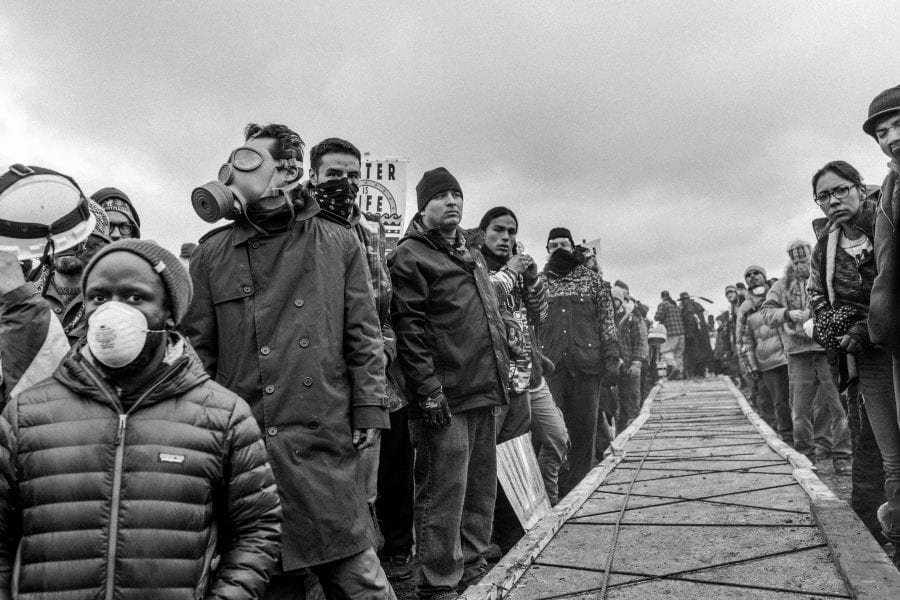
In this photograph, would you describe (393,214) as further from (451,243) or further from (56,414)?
(56,414)

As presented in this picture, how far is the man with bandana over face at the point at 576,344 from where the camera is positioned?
7047mm

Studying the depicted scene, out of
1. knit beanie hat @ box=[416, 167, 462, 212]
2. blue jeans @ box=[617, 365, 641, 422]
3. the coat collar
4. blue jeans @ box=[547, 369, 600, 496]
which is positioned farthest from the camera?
blue jeans @ box=[617, 365, 641, 422]

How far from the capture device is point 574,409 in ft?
23.5

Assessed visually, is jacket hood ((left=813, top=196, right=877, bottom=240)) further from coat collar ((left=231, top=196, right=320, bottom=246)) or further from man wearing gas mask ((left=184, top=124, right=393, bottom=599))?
coat collar ((left=231, top=196, right=320, bottom=246))

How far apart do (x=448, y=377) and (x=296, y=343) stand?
4.84ft

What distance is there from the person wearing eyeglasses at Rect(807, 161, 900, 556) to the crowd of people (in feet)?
0.04

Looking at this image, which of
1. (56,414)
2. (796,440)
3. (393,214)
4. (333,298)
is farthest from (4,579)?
(796,440)

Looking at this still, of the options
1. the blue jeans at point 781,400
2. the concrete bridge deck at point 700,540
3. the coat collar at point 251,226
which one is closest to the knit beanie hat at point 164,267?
the coat collar at point 251,226

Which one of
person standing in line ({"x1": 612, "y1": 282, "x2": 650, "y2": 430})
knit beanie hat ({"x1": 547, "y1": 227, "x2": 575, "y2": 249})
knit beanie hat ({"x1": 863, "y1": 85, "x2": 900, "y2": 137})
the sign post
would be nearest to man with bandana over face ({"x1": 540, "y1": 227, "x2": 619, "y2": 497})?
knit beanie hat ({"x1": 547, "y1": 227, "x2": 575, "y2": 249})

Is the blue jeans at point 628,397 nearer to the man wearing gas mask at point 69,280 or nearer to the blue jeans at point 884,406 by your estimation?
the blue jeans at point 884,406

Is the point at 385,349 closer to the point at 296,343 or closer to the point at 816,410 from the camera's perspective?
the point at 296,343

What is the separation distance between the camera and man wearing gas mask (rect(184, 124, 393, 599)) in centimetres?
264

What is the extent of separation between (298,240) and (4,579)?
152 cm

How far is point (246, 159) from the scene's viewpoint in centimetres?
288
